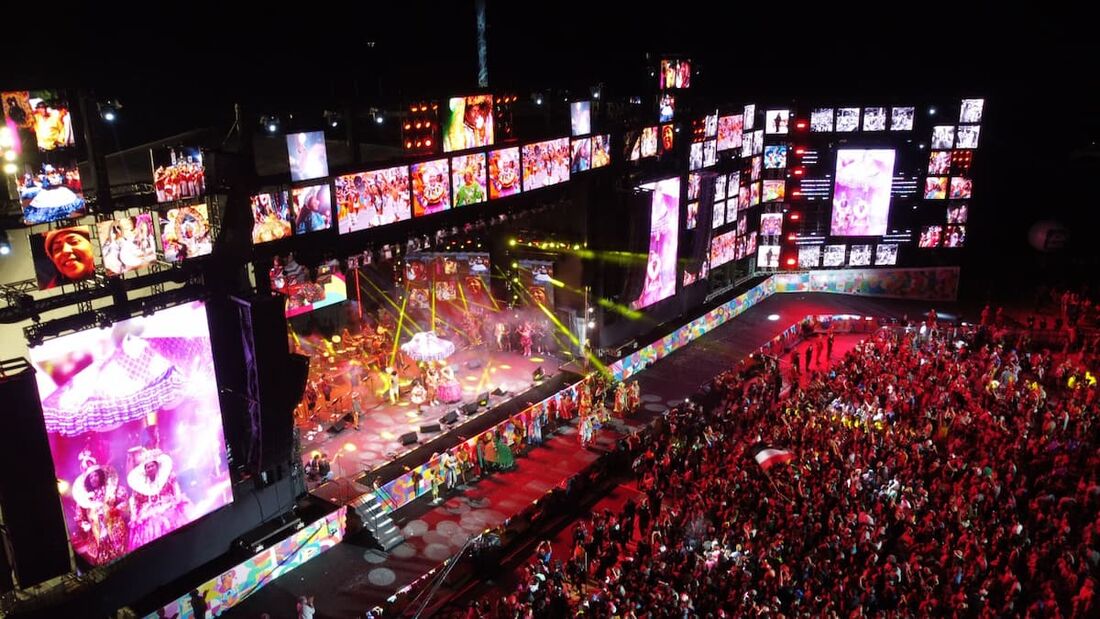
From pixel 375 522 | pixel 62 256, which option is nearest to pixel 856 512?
pixel 375 522

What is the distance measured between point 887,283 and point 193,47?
32974 mm

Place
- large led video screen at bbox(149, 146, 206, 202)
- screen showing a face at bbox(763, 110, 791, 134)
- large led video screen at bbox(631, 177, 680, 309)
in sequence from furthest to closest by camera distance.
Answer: screen showing a face at bbox(763, 110, 791, 134), large led video screen at bbox(631, 177, 680, 309), large led video screen at bbox(149, 146, 206, 202)

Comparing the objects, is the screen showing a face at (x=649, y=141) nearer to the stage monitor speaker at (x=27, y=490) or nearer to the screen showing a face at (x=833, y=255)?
the screen showing a face at (x=833, y=255)

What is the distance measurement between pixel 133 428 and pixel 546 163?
618 inches

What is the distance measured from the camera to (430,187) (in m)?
23.4

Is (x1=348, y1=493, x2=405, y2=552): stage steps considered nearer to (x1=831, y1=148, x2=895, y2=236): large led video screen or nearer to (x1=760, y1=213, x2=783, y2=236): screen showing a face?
(x1=760, y1=213, x2=783, y2=236): screen showing a face

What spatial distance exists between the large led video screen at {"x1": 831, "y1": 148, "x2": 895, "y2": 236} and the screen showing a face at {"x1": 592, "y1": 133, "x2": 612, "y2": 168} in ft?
46.7

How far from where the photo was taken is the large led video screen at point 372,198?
21203 mm

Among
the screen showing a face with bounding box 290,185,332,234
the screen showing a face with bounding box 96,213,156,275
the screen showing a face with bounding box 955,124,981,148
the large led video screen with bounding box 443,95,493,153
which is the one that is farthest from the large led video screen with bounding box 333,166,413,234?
the screen showing a face with bounding box 955,124,981,148

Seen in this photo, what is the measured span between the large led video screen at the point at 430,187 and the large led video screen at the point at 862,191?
22.4 metres

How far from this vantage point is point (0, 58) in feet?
52.9

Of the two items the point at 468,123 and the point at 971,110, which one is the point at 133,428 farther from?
the point at 971,110

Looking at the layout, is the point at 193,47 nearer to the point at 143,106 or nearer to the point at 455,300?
the point at 143,106

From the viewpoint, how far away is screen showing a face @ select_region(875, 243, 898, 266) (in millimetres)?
38938
